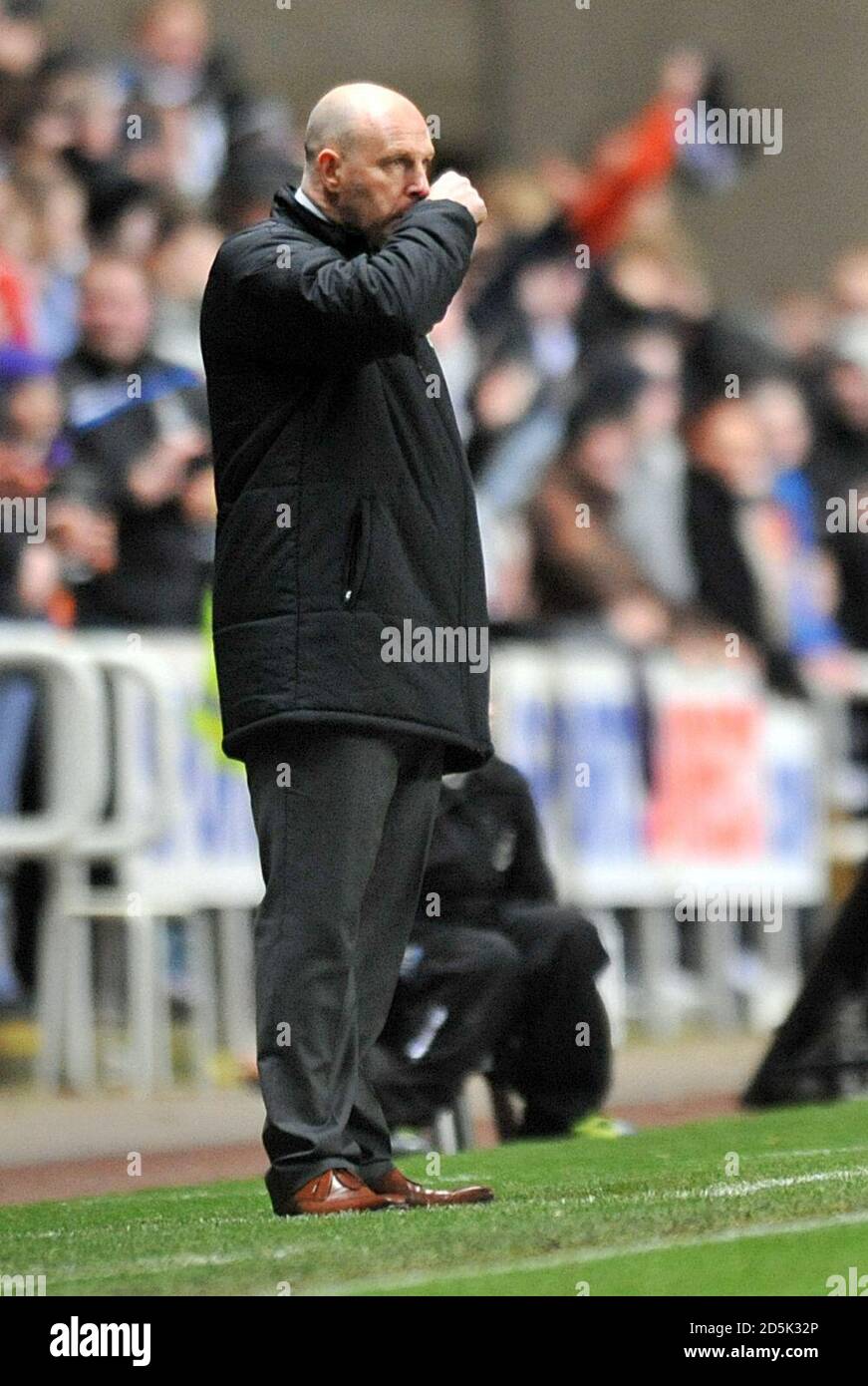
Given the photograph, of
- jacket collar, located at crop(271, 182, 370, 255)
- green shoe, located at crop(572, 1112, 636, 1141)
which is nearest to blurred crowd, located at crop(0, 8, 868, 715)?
green shoe, located at crop(572, 1112, 636, 1141)

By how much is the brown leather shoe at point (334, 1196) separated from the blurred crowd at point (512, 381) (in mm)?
4335

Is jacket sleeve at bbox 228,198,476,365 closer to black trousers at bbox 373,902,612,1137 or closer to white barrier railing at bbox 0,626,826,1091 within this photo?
black trousers at bbox 373,902,612,1137

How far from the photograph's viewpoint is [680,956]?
39.4ft

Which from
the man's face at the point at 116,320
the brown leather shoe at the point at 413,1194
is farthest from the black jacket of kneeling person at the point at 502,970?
the man's face at the point at 116,320

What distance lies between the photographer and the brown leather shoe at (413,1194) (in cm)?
604

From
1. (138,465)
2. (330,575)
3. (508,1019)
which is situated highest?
(138,465)

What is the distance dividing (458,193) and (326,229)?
0.28 metres

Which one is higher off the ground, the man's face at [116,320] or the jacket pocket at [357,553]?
the man's face at [116,320]

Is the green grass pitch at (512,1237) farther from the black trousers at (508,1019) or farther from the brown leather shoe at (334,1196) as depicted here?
the black trousers at (508,1019)

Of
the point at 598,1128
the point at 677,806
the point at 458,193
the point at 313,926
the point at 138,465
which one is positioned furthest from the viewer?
the point at 677,806

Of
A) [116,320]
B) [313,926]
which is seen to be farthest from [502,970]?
[116,320]

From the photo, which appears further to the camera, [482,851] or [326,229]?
[482,851]

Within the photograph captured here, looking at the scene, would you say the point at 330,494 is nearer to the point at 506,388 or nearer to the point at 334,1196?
the point at 334,1196

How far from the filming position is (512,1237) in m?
5.57
